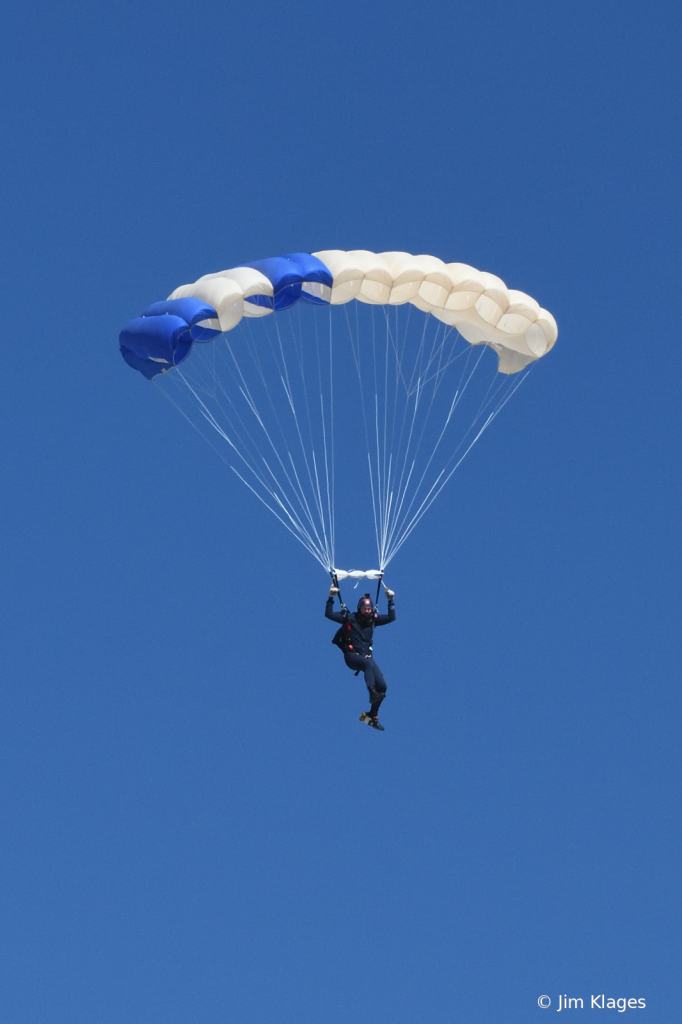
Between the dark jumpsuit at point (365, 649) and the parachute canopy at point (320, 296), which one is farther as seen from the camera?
the dark jumpsuit at point (365, 649)

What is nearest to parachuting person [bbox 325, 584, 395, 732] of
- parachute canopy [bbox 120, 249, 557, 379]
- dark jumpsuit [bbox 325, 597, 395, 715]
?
dark jumpsuit [bbox 325, 597, 395, 715]

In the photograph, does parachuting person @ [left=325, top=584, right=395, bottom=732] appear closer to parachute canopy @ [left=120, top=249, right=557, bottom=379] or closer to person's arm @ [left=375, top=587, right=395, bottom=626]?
person's arm @ [left=375, top=587, right=395, bottom=626]

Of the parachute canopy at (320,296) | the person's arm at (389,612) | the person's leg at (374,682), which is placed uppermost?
the parachute canopy at (320,296)

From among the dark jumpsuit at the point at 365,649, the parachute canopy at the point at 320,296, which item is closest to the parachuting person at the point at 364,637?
the dark jumpsuit at the point at 365,649

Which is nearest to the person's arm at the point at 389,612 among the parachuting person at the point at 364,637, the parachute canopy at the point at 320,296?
the parachuting person at the point at 364,637

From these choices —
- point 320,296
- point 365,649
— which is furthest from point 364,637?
point 320,296

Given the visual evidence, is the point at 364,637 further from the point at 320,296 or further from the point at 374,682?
the point at 320,296

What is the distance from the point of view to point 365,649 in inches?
1097

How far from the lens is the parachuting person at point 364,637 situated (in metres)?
27.8

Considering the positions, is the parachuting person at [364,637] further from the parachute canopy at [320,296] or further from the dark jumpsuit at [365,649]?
the parachute canopy at [320,296]

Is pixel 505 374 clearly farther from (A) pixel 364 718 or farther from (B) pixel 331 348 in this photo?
(A) pixel 364 718

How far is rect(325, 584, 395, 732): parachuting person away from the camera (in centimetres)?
2775

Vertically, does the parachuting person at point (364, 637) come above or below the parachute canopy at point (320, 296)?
below

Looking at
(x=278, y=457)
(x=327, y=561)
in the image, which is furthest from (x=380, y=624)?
(x=278, y=457)
